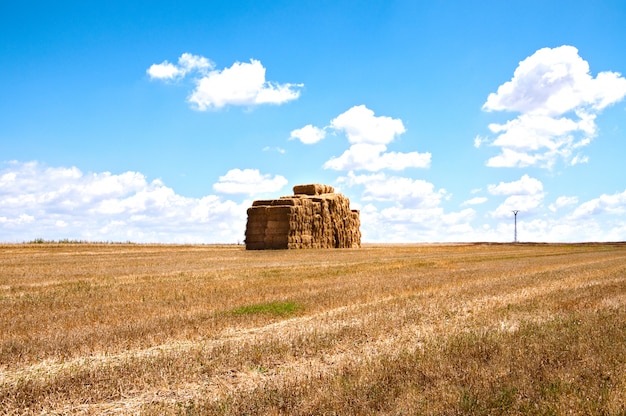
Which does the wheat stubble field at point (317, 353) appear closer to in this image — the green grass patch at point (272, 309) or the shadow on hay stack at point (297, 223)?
the green grass patch at point (272, 309)

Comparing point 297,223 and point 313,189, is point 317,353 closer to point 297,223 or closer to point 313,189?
point 297,223

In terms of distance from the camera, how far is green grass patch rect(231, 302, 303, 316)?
1229 centimetres

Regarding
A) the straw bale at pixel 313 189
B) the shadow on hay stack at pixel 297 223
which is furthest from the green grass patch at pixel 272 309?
the straw bale at pixel 313 189

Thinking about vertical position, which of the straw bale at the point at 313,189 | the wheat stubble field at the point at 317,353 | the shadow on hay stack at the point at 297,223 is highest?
the straw bale at the point at 313,189

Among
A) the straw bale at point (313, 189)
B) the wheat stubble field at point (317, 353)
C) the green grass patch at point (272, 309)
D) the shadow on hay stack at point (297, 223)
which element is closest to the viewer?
the wheat stubble field at point (317, 353)

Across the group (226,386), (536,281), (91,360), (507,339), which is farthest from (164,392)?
(536,281)

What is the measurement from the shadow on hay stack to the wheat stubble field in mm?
53463

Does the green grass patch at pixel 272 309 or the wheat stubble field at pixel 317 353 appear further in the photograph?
the green grass patch at pixel 272 309

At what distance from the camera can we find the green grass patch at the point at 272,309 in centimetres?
1229

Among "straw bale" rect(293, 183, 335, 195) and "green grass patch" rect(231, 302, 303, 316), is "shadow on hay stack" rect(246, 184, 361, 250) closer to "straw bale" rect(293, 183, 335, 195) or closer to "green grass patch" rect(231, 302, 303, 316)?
"straw bale" rect(293, 183, 335, 195)

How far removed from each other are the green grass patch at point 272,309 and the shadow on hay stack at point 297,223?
54.9 meters

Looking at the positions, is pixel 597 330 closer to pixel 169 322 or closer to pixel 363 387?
pixel 363 387

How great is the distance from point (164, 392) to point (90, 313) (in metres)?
6.97

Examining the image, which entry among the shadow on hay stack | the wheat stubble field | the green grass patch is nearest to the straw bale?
the shadow on hay stack
